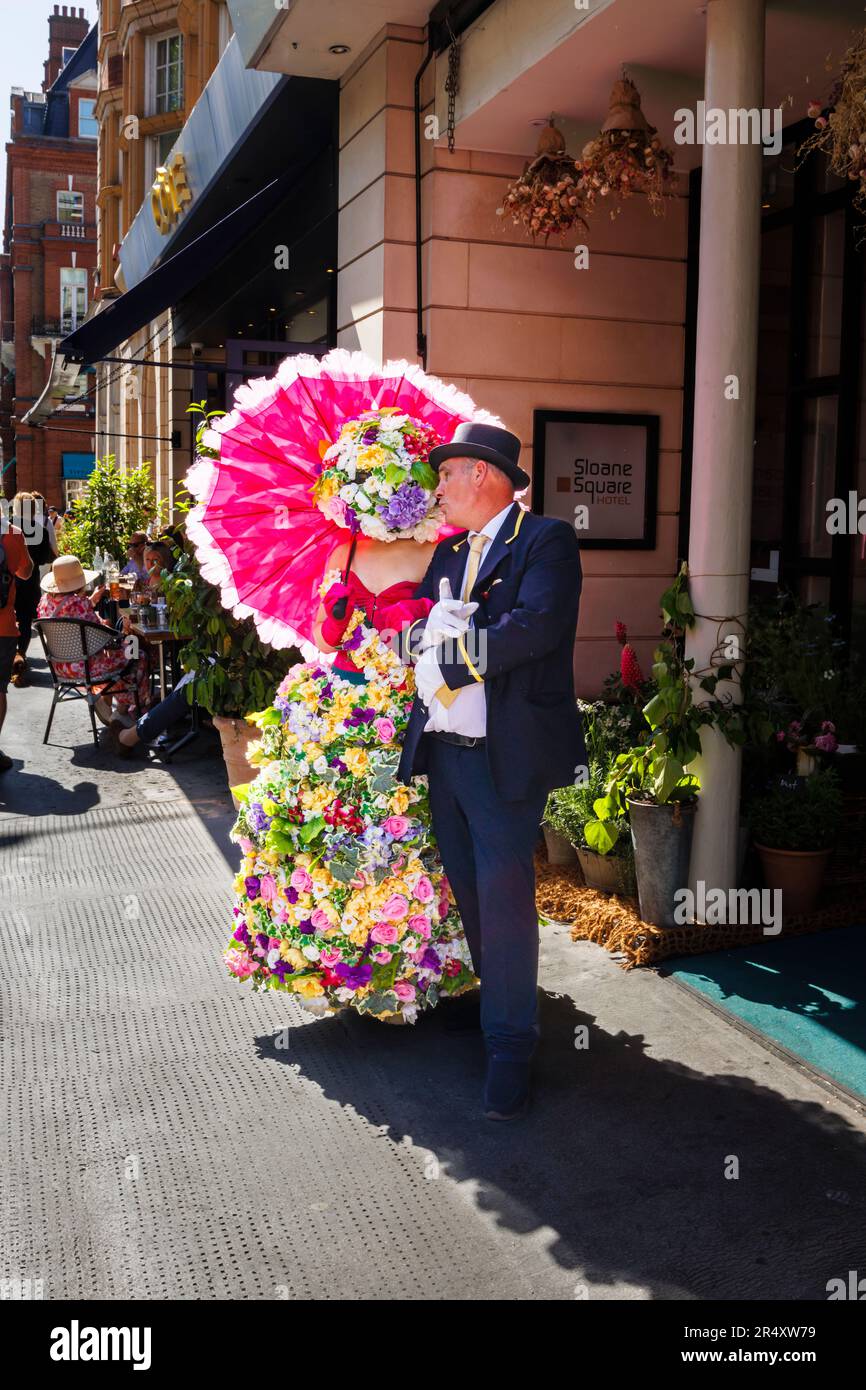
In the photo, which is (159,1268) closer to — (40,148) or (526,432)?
(526,432)

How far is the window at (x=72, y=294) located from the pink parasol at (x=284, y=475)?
45375mm

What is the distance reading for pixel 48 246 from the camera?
45.7 metres

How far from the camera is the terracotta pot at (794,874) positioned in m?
5.33

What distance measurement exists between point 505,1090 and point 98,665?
713 centimetres

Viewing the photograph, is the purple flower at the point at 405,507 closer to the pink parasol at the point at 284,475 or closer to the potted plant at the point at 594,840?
the pink parasol at the point at 284,475

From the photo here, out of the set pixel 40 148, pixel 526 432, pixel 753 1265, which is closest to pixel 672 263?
pixel 526 432

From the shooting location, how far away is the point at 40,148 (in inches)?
1832

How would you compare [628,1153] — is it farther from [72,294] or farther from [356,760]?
[72,294]

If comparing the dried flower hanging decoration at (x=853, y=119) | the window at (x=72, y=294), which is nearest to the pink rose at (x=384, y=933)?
the dried flower hanging decoration at (x=853, y=119)

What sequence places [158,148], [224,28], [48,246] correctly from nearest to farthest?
[224,28]
[158,148]
[48,246]

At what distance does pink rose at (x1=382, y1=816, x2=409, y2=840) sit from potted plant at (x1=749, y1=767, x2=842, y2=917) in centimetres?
205

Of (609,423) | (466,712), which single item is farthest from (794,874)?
(609,423)
